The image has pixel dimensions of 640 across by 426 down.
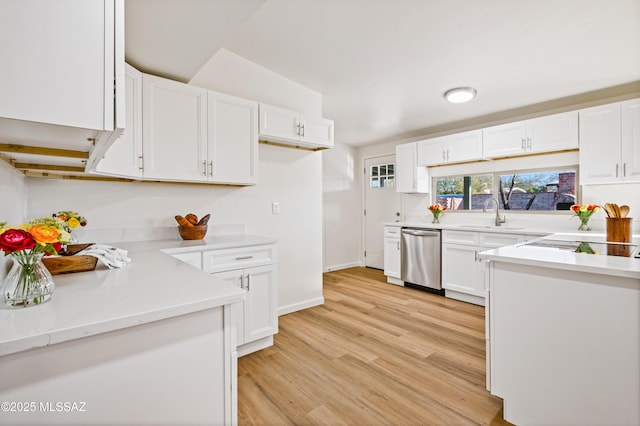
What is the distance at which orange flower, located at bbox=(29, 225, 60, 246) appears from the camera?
0.81 metres

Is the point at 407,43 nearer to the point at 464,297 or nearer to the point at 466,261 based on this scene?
the point at 466,261

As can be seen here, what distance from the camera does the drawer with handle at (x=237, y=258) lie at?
2.02 metres

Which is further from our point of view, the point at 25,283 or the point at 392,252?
the point at 392,252

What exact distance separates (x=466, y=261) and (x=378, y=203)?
2.14 m

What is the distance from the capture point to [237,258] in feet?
7.09

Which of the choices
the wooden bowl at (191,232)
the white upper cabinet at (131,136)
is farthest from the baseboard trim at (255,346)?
the white upper cabinet at (131,136)

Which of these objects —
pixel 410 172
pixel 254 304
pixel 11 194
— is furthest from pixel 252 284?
pixel 410 172

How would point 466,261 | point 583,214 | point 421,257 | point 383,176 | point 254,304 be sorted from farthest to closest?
point 383,176 < point 421,257 < point 466,261 < point 583,214 < point 254,304

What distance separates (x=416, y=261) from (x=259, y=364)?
263cm

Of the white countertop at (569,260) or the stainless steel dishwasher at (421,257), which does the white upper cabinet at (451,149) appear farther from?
the white countertop at (569,260)

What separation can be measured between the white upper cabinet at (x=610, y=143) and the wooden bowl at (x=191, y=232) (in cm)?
373

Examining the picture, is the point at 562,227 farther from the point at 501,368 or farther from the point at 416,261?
the point at 501,368

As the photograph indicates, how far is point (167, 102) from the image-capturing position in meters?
2.08

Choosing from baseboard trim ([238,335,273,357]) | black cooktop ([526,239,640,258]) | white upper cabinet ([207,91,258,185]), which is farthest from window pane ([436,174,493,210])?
baseboard trim ([238,335,273,357])
